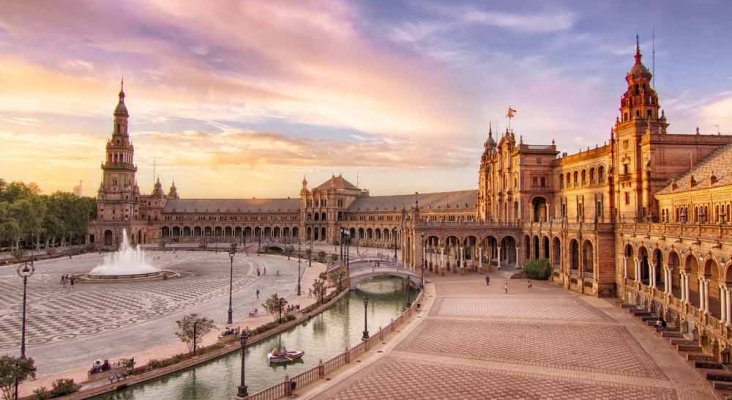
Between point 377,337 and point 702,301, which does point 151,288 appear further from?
point 702,301

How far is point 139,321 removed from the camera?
152 ft

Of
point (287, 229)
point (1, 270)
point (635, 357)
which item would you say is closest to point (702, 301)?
point (635, 357)

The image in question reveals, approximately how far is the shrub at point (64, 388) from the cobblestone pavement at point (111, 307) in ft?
17.6

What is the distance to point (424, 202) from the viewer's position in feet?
446

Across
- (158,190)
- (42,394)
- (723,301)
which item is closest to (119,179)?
(158,190)

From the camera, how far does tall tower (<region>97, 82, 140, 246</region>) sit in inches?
5635

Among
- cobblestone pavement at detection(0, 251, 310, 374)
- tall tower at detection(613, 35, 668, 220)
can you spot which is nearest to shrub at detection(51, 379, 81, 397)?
cobblestone pavement at detection(0, 251, 310, 374)

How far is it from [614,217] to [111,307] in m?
53.1

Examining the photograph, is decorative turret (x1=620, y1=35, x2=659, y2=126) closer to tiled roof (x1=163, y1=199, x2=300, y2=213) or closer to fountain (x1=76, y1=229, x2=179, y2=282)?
fountain (x1=76, y1=229, x2=179, y2=282)

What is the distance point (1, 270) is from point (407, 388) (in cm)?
8320

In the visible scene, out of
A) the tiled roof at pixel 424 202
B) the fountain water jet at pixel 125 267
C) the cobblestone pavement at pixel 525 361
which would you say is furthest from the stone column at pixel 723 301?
the tiled roof at pixel 424 202

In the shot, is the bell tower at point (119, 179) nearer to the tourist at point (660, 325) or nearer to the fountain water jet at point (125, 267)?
the fountain water jet at point (125, 267)

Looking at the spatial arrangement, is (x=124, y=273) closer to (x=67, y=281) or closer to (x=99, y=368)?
(x=67, y=281)

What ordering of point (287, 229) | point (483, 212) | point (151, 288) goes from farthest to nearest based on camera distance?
point (287, 229) < point (483, 212) < point (151, 288)
